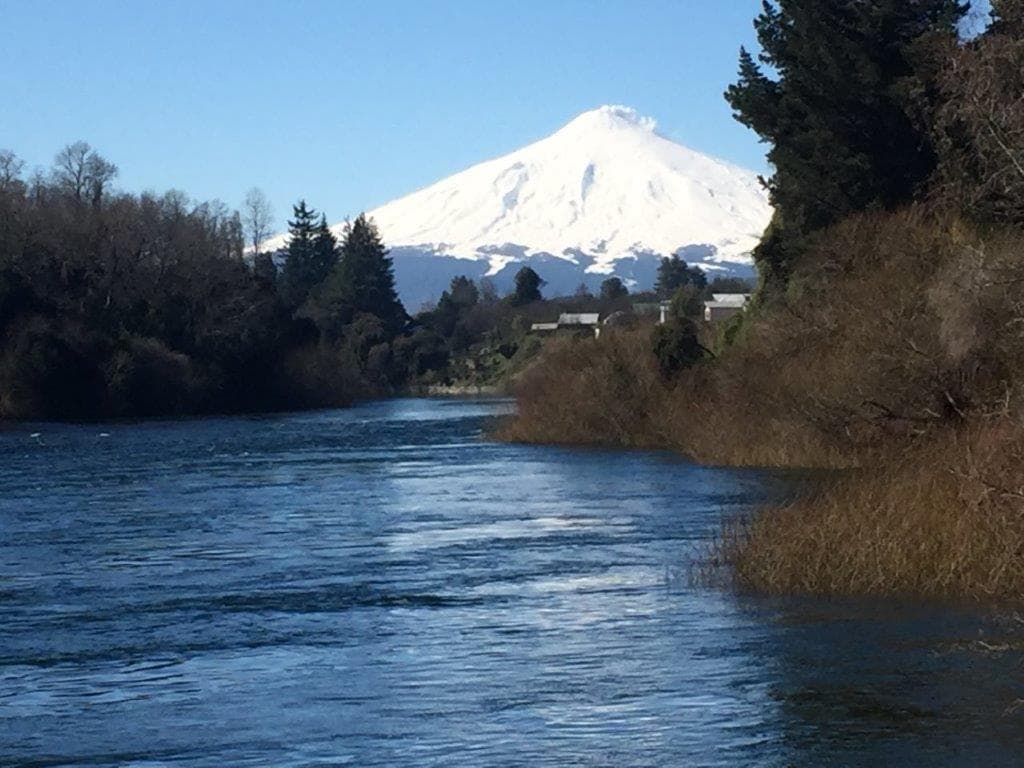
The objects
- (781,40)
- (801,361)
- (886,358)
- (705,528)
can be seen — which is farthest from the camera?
(781,40)

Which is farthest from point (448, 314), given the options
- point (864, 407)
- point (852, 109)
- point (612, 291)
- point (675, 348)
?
point (864, 407)

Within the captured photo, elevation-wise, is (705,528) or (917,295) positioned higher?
(917,295)

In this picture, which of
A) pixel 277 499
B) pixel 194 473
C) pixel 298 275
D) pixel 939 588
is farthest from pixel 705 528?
pixel 298 275

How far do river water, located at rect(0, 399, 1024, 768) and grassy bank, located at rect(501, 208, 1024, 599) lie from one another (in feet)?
3.18

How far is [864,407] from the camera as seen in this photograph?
34938mm

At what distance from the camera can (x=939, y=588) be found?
19312mm

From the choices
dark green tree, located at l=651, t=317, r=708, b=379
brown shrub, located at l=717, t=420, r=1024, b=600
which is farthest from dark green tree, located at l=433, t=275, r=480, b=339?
brown shrub, located at l=717, t=420, r=1024, b=600

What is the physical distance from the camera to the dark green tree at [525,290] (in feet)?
533

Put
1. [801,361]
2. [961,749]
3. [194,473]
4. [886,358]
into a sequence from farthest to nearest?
[194,473] → [801,361] → [886,358] → [961,749]

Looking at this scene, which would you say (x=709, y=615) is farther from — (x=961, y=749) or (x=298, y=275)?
(x=298, y=275)

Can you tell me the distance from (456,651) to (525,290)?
147586 mm

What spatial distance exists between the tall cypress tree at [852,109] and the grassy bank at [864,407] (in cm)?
190

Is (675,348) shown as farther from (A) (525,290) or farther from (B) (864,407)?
(A) (525,290)

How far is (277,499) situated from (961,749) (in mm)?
23225
